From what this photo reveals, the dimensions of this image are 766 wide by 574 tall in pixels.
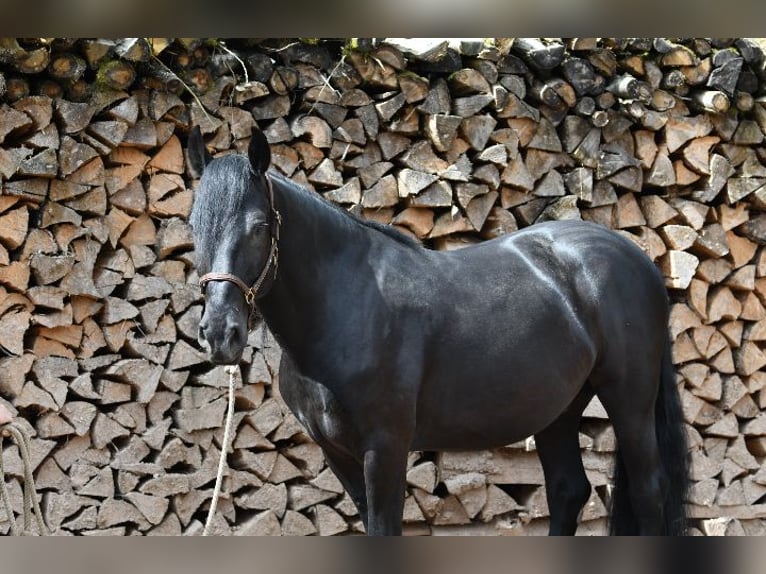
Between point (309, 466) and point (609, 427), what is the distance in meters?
1.34

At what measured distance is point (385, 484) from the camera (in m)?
2.57

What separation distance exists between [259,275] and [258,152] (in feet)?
0.99

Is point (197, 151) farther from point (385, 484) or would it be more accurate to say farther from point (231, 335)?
point (385, 484)

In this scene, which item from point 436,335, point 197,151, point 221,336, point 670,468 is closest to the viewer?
point 221,336

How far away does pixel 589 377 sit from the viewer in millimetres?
3129

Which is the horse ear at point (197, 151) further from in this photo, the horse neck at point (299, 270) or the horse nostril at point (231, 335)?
the horse nostril at point (231, 335)

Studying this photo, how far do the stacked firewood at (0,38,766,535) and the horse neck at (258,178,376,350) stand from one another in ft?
4.48

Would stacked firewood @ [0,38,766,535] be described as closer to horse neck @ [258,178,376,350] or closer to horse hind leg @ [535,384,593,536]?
horse hind leg @ [535,384,593,536]

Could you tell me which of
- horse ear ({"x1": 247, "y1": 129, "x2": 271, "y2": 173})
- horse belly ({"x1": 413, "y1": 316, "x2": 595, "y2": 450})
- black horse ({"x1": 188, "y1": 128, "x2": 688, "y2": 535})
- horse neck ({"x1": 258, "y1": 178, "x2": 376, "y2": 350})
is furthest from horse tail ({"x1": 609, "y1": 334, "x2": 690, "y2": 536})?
horse ear ({"x1": 247, "y1": 129, "x2": 271, "y2": 173})

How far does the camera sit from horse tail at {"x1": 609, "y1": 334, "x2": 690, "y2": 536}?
3.19 m

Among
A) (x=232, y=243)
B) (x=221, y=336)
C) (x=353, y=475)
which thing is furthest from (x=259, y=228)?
(x=353, y=475)

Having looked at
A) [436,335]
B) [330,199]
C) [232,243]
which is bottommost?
[436,335]
